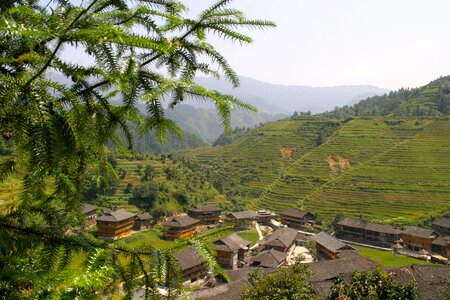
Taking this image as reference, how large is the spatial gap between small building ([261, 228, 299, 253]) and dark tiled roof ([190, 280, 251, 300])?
18.0 m

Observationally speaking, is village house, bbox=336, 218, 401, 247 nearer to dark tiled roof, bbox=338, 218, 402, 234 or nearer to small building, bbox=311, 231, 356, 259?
dark tiled roof, bbox=338, 218, 402, 234

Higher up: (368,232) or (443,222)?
(443,222)

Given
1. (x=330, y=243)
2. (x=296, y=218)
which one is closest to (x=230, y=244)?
(x=330, y=243)

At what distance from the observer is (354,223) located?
48469 millimetres

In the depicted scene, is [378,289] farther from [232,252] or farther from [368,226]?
[368,226]

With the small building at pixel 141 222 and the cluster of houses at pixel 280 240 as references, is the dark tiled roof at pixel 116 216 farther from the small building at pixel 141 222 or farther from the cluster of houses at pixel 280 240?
the small building at pixel 141 222

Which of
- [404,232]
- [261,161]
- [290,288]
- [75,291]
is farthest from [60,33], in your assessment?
[261,161]

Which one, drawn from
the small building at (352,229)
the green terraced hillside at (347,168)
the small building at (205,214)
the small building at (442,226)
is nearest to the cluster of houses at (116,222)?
the small building at (205,214)

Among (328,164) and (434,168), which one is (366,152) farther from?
(434,168)

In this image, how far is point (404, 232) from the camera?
44656mm

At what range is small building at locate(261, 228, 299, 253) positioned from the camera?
41194 millimetres

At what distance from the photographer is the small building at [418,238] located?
43.3 metres

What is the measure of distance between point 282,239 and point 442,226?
76.8ft

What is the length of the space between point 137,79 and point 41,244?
127 cm
